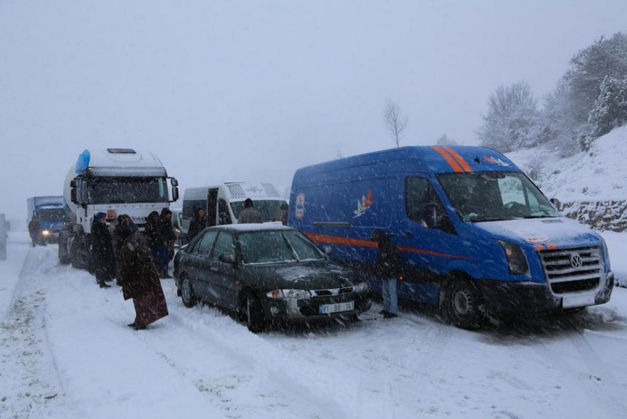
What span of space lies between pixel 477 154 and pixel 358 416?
17.6 ft

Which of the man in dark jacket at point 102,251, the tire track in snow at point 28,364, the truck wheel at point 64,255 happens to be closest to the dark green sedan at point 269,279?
the tire track in snow at point 28,364

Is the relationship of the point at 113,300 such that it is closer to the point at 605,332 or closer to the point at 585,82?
the point at 605,332

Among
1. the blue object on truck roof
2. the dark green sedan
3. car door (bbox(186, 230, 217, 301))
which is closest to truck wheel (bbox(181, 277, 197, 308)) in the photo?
the dark green sedan

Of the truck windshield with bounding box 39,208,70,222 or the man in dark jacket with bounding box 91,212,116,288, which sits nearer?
the man in dark jacket with bounding box 91,212,116,288

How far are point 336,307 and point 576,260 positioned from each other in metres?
3.08

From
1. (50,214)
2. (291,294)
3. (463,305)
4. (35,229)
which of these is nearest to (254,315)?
(291,294)

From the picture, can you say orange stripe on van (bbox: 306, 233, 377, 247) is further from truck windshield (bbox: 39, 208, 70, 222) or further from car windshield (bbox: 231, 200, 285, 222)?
truck windshield (bbox: 39, 208, 70, 222)

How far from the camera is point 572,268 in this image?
6613 mm

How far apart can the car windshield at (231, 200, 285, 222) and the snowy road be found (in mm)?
7353

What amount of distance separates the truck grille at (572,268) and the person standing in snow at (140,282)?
17.8 feet

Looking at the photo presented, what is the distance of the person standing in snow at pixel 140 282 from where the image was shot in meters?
7.98

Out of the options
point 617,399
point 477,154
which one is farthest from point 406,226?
point 617,399

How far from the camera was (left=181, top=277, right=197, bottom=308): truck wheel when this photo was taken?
30.8ft

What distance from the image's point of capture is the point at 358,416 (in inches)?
166
